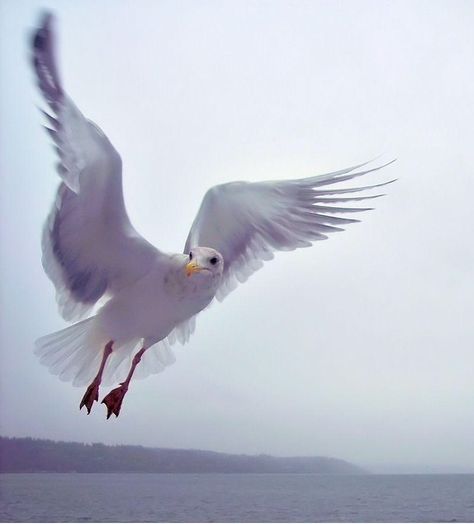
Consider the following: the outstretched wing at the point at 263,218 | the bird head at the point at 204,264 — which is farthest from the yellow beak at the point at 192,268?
the outstretched wing at the point at 263,218

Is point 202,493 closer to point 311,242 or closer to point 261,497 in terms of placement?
point 261,497

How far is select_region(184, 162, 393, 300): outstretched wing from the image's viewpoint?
209 centimetres

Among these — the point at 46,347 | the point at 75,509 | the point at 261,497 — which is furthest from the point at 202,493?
the point at 46,347

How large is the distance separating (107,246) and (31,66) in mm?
517

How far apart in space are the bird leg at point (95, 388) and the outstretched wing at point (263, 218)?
1.01ft

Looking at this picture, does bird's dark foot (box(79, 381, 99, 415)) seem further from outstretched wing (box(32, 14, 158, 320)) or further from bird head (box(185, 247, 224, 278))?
bird head (box(185, 247, 224, 278))

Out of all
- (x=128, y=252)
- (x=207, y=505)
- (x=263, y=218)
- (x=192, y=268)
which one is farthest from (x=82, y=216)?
(x=207, y=505)

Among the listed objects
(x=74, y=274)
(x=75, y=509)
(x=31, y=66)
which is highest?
(x=75, y=509)

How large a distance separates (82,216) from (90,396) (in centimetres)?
41

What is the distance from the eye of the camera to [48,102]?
5.33ft

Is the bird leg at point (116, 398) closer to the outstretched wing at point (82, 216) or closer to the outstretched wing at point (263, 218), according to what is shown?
the outstretched wing at point (82, 216)

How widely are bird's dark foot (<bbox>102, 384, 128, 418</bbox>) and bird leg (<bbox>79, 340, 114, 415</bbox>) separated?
0.09 feet

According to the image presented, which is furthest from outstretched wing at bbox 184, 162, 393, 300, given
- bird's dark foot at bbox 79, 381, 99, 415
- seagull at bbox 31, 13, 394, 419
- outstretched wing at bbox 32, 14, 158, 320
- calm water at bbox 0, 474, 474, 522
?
calm water at bbox 0, 474, 474, 522

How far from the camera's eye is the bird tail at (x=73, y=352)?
2.03m
